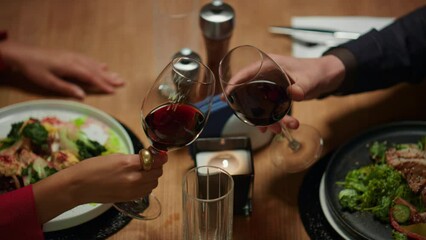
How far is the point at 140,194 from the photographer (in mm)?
1102

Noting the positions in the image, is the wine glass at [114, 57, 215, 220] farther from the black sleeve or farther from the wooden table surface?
the black sleeve

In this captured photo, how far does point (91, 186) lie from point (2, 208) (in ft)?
0.57

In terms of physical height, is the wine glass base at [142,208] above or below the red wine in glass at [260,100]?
below

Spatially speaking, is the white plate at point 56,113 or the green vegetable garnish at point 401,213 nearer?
the green vegetable garnish at point 401,213

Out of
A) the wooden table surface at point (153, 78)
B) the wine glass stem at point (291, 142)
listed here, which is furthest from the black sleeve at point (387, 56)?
the wine glass stem at point (291, 142)

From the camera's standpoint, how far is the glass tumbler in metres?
1.07

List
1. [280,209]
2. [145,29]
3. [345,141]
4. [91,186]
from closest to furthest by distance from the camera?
1. [91,186]
2. [280,209]
3. [345,141]
4. [145,29]

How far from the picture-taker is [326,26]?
1.66 m

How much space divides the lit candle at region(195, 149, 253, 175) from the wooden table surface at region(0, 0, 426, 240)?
0.10m

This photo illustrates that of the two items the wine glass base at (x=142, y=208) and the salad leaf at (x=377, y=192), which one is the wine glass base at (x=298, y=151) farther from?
the wine glass base at (x=142, y=208)

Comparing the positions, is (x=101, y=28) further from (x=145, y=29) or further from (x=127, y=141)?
(x=127, y=141)

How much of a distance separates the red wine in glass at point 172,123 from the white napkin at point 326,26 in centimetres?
62

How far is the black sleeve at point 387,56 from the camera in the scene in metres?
1.41

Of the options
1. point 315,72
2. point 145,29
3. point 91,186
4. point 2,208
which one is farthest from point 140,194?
point 145,29
